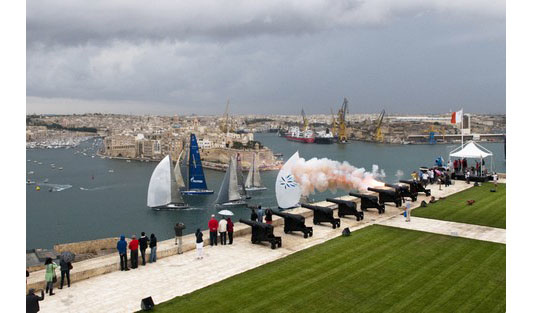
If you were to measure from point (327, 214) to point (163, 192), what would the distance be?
31055 millimetres

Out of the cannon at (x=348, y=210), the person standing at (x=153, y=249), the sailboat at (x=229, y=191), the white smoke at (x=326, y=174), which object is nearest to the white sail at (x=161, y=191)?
the sailboat at (x=229, y=191)

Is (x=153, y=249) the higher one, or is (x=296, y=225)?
(x=296, y=225)

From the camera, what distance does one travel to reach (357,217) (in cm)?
1398

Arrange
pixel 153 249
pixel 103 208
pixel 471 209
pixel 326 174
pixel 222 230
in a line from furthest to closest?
pixel 103 208 → pixel 326 174 → pixel 471 209 → pixel 222 230 → pixel 153 249

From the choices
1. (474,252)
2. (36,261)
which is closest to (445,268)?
(474,252)

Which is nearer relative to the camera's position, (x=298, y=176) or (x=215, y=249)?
(x=215, y=249)

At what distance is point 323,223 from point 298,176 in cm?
1025

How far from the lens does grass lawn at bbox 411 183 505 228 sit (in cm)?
1398

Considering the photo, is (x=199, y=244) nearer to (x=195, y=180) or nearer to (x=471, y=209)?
(x=471, y=209)

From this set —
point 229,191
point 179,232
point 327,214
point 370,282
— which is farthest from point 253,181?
point 370,282

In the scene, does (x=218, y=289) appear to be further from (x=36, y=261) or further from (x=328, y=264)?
(x=36, y=261)

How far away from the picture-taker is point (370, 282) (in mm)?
8586

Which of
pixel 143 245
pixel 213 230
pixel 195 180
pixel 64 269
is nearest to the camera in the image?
pixel 64 269
